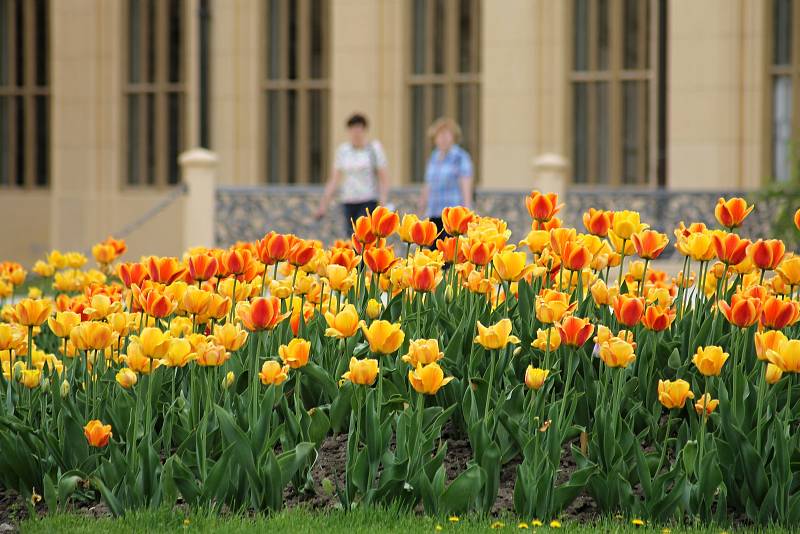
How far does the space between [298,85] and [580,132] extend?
4.84 meters

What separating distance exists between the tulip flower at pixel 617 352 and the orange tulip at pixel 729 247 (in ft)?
2.53

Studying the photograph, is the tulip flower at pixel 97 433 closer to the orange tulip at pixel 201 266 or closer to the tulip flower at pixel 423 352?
the orange tulip at pixel 201 266

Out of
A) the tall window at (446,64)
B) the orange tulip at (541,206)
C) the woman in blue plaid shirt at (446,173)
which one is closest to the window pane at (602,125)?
the tall window at (446,64)

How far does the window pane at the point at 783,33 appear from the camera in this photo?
21.5m

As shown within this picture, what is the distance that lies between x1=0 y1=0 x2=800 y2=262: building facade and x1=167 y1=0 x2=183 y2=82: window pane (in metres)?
0.03

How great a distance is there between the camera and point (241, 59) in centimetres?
2436

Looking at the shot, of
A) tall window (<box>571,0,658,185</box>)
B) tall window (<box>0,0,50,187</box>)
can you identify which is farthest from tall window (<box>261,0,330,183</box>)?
tall window (<box>0,0,50,187</box>)

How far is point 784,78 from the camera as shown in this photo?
21.6 m

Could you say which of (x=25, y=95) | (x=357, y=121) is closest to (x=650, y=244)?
(x=357, y=121)

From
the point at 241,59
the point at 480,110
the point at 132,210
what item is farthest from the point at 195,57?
the point at 480,110

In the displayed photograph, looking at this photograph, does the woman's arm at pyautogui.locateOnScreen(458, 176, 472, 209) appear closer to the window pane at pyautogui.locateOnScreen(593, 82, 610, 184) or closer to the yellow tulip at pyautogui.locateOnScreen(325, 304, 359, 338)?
the window pane at pyautogui.locateOnScreen(593, 82, 610, 184)

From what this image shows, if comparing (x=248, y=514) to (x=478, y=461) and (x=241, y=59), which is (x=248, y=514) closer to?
(x=478, y=461)

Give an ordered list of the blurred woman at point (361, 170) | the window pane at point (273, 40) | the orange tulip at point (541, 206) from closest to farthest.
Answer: the orange tulip at point (541, 206), the blurred woman at point (361, 170), the window pane at point (273, 40)

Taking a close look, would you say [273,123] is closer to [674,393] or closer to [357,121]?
[357,121]
